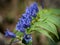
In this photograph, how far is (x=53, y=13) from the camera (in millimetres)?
1757

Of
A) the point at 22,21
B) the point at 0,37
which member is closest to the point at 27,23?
the point at 22,21

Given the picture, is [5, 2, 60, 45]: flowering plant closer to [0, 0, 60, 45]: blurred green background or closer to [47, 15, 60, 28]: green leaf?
[47, 15, 60, 28]: green leaf

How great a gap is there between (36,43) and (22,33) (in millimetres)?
850

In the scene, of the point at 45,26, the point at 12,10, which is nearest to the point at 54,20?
the point at 45,26

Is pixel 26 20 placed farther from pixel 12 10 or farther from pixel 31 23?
pixel 12 10

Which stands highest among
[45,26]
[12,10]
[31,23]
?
[12,10]

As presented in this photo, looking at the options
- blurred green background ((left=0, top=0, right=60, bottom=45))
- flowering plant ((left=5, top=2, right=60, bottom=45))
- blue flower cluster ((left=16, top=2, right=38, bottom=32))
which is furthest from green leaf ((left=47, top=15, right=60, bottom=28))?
blurred green background ((left=0, top=0, right=60, bottom=45))

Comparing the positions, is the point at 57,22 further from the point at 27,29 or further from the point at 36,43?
the point at 36,43

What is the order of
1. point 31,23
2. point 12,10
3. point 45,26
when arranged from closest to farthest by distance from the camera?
1. point 45,26
2. point 31,23
3. point 12,10

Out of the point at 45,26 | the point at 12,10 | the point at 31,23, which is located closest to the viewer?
the point at 45,26

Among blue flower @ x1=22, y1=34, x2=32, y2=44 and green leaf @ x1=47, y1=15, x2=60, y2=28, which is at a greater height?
green leaf @ x1=47, y1=15, x2=60, y2=28

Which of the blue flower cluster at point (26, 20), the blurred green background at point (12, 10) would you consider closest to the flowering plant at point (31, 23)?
the blue flower cluster at point (26, 20)

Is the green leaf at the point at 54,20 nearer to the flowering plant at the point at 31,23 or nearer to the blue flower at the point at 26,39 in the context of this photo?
the flowering plant at the point at 31,23

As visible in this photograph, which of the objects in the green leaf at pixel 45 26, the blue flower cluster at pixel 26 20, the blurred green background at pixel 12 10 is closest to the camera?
the green leaf at pixel 45 26
